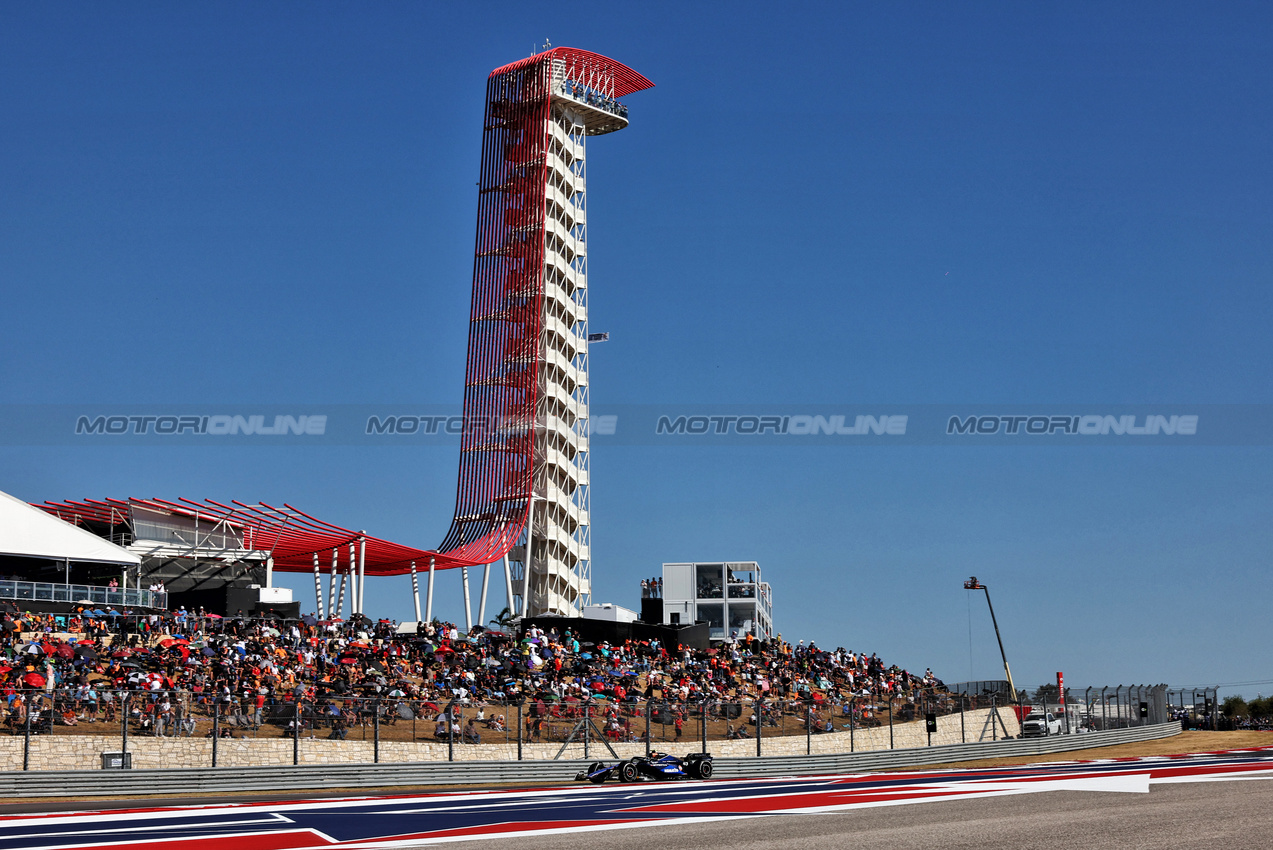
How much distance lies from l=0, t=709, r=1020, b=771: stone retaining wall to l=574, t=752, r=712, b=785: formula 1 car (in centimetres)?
207

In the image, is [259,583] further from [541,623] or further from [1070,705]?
[1070,705]

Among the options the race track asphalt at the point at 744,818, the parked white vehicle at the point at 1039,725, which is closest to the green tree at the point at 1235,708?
the parked white vehicle at the point at 1039,725

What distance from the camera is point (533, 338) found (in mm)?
68625

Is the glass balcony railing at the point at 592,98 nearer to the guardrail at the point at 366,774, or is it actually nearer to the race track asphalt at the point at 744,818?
the guardrail at the point at 366,774

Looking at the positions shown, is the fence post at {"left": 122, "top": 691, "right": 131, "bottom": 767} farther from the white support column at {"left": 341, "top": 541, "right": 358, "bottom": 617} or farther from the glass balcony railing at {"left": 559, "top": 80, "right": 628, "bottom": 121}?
the glass balcony railing at {"left": 559, "top": 80, "right": 628, "bottom": 121}

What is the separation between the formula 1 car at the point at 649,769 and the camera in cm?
2952

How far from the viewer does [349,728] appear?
2948 centimetres

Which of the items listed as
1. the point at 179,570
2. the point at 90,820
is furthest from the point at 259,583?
the point at 90,820

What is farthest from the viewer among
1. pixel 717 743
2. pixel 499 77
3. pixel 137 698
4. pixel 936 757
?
pixel 499 77

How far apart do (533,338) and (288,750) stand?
41868 millimetres

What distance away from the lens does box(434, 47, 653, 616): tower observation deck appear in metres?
66.9

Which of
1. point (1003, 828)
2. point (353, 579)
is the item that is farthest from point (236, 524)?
point (1003, 828)

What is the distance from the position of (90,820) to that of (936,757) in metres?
25.2

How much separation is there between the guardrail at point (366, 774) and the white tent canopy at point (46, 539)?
68.9 feet
